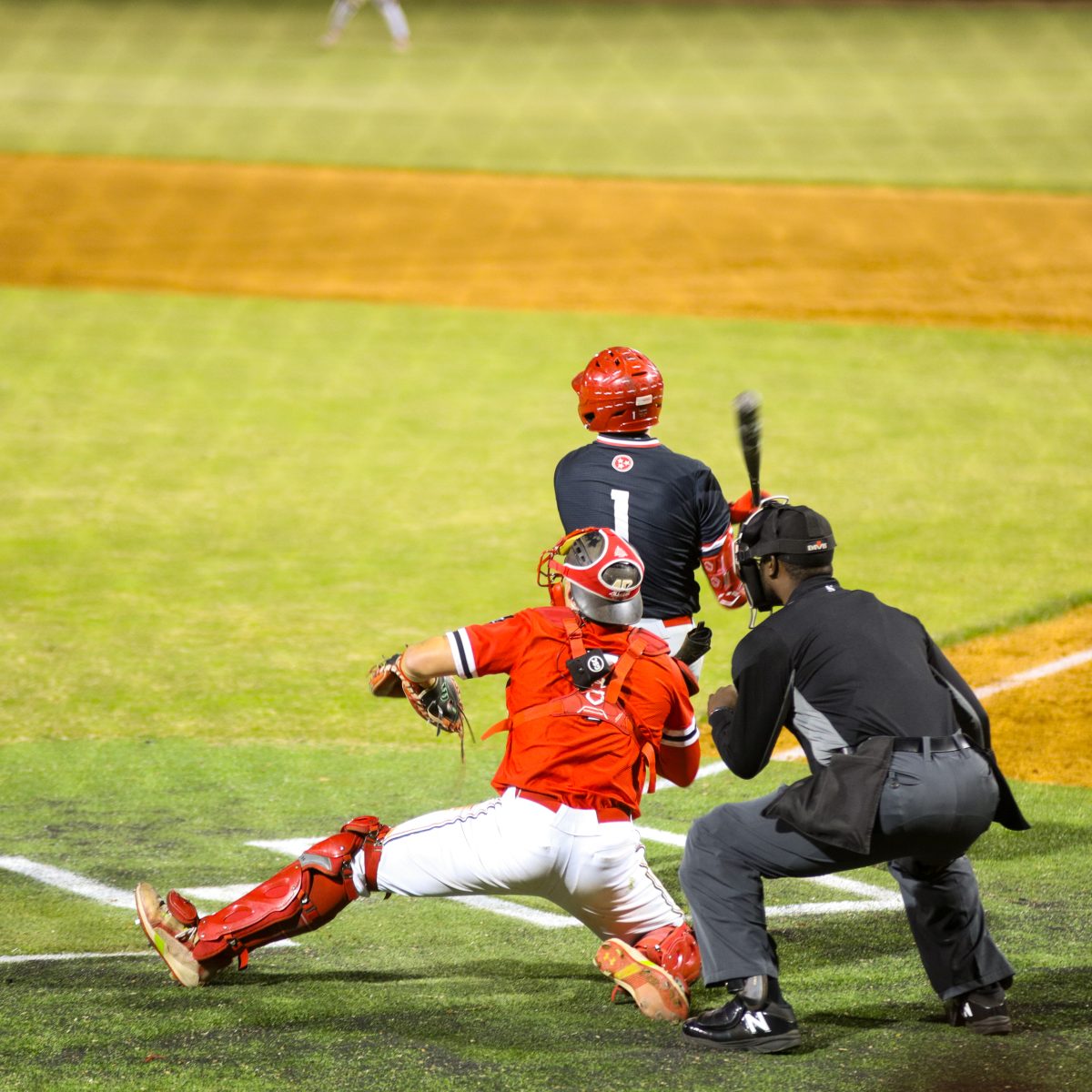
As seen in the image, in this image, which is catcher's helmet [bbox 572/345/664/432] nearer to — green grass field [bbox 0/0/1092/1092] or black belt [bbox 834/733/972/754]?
green grass field [bbox 0/0/1092/1092]

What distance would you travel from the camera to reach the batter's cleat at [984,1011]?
15.4ft

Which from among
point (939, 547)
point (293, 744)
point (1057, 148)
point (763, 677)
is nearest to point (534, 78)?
point (1057, 148)

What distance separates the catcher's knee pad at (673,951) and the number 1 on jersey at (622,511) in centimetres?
151

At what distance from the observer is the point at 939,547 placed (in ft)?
36.4

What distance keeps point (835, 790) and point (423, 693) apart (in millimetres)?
1358

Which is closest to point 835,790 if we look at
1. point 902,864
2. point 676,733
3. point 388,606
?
point 902,864

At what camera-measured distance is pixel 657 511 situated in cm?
596

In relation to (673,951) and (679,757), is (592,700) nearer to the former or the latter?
(679,757)

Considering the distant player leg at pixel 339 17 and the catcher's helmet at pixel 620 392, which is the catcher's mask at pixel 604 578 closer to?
the catcher's helmet at pixel 620 392

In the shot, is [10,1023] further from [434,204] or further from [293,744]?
[434,204]

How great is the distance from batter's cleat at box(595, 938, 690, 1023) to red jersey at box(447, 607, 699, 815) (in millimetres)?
445

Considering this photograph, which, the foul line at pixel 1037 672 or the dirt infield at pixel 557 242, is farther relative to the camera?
the dirt infield at pixel 557 242

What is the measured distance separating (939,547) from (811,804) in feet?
22.6

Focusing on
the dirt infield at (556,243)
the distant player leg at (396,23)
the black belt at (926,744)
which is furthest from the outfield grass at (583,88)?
the black belt at (926,744)
